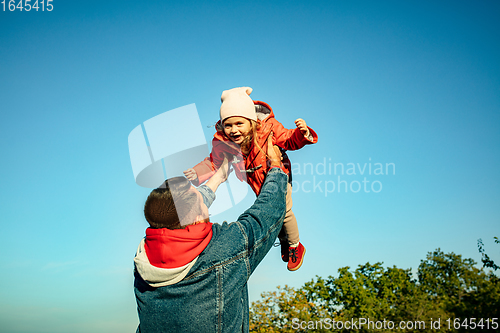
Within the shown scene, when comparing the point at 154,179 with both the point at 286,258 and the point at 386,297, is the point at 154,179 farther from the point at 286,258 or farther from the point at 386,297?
the point at 386,297

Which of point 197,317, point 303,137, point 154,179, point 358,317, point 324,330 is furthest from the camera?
point 358,317

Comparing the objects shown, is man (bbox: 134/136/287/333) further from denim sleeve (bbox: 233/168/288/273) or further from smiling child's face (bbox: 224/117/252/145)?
smiling child's face (bbox: 224/117/252/145)

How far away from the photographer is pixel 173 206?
1.98m

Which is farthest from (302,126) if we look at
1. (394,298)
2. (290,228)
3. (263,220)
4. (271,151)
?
(394,298)

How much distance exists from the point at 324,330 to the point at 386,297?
6.29 meters

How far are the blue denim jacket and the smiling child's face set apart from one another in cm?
195

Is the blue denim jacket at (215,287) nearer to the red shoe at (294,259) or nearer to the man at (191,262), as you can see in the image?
the man at (191,262)

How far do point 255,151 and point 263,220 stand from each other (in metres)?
2.00

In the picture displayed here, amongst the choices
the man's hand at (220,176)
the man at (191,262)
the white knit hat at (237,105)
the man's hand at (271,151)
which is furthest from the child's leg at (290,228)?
the man at (191,262)

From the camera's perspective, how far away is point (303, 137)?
3760 mm

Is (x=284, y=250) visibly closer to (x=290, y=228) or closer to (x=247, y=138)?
(x=290, y=228)

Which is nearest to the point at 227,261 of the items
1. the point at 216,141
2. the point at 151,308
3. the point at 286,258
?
the point at 151,308

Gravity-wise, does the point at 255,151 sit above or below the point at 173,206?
above

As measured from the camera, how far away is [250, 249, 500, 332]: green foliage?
18203 mm
